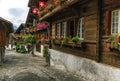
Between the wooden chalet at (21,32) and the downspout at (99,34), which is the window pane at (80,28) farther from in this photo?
the wooden chalet at (21,32)

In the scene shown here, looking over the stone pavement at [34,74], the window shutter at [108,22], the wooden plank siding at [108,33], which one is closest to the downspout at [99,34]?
the wooden plank siding at [108,33]

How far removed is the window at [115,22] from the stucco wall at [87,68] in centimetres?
139

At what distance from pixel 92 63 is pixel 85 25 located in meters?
2.12

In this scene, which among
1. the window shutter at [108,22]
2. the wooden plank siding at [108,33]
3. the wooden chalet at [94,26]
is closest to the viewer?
the wooden plank siding at [108,33]

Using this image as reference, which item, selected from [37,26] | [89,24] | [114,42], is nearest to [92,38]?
[89,24]

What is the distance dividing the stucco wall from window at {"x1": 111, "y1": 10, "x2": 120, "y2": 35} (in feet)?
4.57

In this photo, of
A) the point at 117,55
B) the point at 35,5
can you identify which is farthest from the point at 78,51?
the point at 35,5

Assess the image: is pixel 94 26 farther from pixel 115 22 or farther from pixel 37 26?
pixel 37 26

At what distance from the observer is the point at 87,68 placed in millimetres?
11805

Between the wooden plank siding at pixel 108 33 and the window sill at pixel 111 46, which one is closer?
the window sill at pixel 111 46

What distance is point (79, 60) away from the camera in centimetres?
1293

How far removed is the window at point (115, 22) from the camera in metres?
9.39

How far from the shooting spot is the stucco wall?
9402 mm

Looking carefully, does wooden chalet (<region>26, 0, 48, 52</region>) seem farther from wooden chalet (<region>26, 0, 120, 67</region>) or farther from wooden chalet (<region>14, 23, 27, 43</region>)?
wooden chalet (<region>26, 0, 120, 67</region>)
